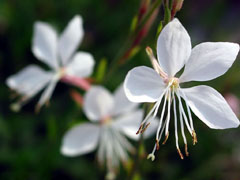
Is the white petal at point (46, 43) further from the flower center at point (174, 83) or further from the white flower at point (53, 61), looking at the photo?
the flower center at point (174, 83)

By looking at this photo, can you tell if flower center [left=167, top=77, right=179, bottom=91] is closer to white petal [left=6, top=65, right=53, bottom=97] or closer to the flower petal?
the flower petal

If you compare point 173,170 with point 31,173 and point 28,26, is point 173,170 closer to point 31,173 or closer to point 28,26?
point 31,173

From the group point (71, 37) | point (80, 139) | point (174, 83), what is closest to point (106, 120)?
point (80, 139)

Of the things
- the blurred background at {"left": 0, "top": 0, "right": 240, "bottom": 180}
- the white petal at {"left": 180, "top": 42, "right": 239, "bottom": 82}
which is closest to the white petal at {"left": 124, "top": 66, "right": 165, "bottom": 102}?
the white petal at {"left": 180, "top": 42, "right": 239, "bottom": 82}

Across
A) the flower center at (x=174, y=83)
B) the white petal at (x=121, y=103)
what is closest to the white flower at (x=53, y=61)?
the white petal at (x=121, y=103)

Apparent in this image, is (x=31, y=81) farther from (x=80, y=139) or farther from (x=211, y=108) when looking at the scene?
(x=211, y=108)

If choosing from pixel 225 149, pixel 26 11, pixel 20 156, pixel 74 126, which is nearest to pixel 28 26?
pixel 26 11
